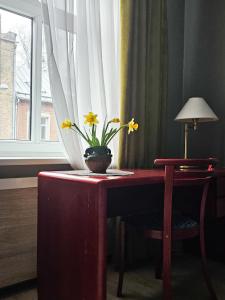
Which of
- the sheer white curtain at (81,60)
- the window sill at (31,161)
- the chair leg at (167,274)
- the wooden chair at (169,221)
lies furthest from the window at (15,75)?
the chair leg at (167,274)

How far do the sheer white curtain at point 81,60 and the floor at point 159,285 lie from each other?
29.9 inches

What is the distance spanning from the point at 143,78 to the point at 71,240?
1.27 m

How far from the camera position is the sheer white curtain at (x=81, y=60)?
1.71 m

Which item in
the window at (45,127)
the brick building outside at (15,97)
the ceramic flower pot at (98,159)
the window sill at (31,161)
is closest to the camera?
the ceramic flower pot at (98,159)

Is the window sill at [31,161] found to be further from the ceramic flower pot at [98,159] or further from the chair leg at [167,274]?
the chair leg at [167,274]

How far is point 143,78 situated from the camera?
213 cm

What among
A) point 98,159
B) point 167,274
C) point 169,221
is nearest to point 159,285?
point 167,274

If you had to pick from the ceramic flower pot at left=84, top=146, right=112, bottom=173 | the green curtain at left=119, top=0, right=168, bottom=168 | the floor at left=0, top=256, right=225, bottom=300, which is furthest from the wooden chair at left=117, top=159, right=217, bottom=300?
the green curtain at left=119, top=0, right=168, bottom=168

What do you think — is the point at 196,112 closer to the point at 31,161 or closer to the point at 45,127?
the point at 45,127

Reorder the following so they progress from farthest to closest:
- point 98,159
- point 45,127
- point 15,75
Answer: point 45,127
point 15,75
point 98,159

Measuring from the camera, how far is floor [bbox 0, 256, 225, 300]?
1682 millimetres

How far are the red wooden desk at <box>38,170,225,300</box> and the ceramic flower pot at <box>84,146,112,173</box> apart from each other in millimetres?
177

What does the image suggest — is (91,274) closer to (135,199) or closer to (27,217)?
(27,217)

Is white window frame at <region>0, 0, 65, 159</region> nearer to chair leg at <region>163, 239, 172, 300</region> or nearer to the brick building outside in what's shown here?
the brick building outside
